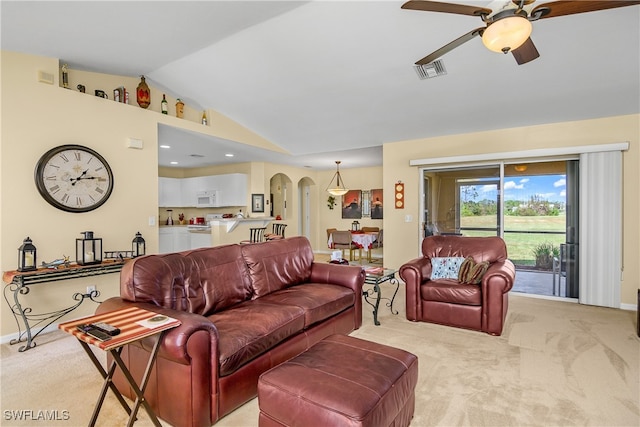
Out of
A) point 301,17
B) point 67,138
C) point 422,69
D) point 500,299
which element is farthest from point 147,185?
point 500,299

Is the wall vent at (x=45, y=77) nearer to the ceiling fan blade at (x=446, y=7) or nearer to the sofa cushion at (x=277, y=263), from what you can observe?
the sofa cushion at (x=277, y=263)

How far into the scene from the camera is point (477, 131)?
16.1ft

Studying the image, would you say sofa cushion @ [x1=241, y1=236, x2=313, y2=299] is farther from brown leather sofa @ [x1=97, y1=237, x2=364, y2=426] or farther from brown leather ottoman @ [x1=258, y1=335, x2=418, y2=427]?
brown leather ottoman @ [x1=258, y1=335, x2=418, y2=427]

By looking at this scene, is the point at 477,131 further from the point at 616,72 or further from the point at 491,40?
the point at 491,40

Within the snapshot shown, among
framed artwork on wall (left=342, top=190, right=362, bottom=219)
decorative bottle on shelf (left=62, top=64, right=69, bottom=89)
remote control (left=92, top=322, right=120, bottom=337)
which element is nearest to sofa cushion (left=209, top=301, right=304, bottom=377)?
remote control (left=92, top=322, right=120, bottom=337)

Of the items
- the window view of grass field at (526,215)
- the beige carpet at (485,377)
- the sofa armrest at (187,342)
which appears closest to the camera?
the sofa armrest at (187,342)

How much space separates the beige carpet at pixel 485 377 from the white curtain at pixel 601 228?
0.62m

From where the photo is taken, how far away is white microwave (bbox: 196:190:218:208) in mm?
7723

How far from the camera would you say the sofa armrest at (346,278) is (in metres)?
3.37

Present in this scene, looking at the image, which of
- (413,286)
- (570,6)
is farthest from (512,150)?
(570,6)

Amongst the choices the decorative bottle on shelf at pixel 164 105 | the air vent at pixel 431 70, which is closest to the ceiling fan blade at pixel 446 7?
the air vent at pixel 431 70

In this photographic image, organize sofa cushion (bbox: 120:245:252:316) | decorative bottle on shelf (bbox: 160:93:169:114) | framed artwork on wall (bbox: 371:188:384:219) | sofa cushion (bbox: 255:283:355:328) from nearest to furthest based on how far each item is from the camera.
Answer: sofa cushion (bbox: 120:245:252:316) < sofa cushion (bbox: 255:283:355:328) < decorative bottle on shelf (bbox: 160:93:169:114) < framed artwork on wall (bbox: 371:188:384:219)

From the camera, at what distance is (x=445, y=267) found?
3834mm

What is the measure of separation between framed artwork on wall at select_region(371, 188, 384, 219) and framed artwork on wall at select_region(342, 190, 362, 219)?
35cm
